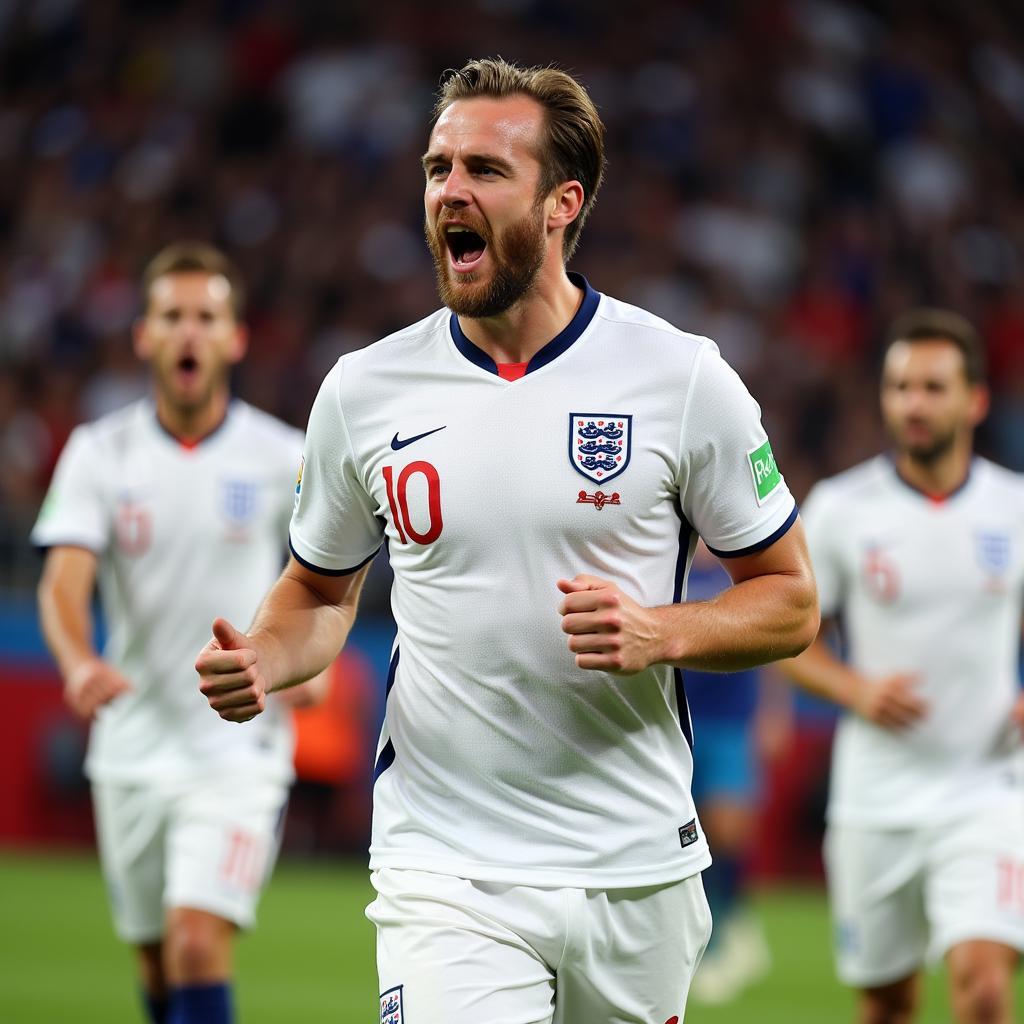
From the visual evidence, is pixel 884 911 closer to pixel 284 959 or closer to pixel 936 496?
pixel 936 496

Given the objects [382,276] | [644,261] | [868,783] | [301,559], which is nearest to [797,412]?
[644,261]

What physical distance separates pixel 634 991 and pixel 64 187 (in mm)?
13567

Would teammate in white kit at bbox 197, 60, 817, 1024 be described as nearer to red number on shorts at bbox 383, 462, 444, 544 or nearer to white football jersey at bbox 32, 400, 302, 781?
red number on shorts at bbox 383, 462, 444, 544

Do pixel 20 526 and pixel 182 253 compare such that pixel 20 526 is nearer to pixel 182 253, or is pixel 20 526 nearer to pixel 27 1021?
pixel 27 1021

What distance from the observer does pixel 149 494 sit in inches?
270

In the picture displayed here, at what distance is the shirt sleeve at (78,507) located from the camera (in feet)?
21.9

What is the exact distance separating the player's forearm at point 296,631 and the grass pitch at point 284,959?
4.51 meters

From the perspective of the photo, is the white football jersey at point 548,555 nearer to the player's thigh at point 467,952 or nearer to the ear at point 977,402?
the player's thigh at point 467,952

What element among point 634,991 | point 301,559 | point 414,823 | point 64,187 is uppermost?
point 64,187

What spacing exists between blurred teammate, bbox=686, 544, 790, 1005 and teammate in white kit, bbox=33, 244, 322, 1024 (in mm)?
3636

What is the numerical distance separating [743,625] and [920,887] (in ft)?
10.2

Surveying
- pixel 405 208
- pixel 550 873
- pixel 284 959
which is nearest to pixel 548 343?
pixel 550 873

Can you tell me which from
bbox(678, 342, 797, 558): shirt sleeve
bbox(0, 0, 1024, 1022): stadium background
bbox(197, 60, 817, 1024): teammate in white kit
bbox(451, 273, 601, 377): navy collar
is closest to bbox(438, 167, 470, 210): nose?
bbox(197, 60, 817, 1024): teammate in white kit

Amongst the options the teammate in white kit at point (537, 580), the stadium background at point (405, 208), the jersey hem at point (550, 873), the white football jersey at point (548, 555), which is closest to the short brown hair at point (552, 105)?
the teammate in white kit at point (537, 580)
